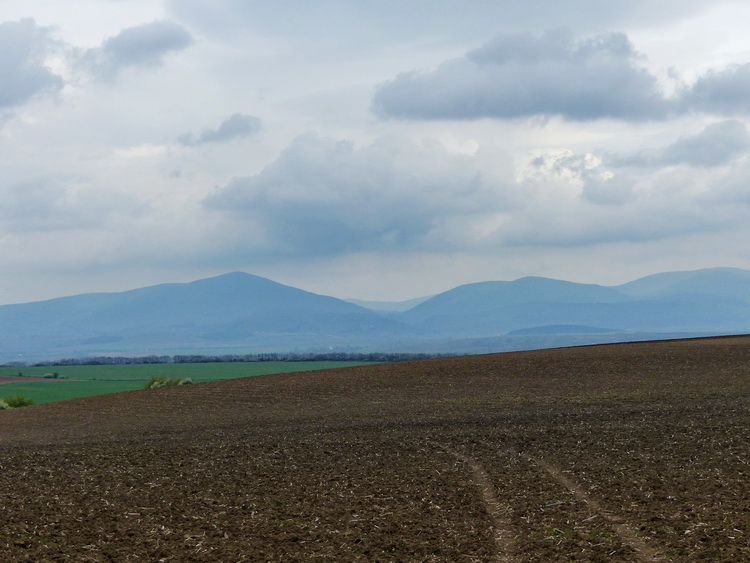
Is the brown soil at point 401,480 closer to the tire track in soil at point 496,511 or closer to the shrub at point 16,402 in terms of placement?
the tire track in soil at point 496,511

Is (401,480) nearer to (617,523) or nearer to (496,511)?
(496,511)

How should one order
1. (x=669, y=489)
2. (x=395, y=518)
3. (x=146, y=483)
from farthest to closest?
(x=146, y=483)
(x=669, y=489)
(x=395, y=518)

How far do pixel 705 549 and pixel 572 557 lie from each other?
6.50ft

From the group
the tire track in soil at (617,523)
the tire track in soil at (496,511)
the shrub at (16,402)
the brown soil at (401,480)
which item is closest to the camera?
the tire track in soil at (617,523)

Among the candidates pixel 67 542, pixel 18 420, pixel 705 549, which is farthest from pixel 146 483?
pixel 18 420

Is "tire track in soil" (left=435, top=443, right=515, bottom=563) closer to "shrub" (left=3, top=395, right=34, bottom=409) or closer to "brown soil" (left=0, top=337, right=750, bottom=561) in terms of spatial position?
"brown soil" (left=0, top=337, right=750, bottom=561)

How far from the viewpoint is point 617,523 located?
49.9 ft

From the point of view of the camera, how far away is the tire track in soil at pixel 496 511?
14070mm

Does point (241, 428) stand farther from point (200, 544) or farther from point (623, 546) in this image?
point (623, 546)

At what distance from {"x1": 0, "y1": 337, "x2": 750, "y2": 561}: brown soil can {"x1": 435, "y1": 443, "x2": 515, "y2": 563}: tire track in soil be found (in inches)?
3.0

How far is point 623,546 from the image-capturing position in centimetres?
1379

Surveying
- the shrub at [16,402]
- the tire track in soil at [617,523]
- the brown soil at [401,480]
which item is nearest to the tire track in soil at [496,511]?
the brown soil at [401,480]

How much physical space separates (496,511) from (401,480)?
3.61 metres

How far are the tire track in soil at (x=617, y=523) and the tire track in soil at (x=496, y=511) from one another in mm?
1537
